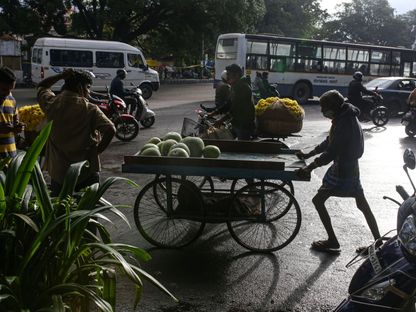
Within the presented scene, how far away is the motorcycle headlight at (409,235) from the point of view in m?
2.46

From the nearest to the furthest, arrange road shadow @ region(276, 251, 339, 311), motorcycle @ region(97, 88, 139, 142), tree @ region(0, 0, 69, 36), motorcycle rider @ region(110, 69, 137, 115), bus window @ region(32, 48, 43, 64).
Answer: road shadow @ region(276, 251, 339, 311) → motorcycle @ region(97, 88, 139, 142) → motorcycle rider @ region(110, 69, 137, 115) → bus window @ region(32, 48, 43, 64) → tree @ region(0, 0, 69, 36)

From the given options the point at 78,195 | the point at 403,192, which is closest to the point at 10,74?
the point at 78,195

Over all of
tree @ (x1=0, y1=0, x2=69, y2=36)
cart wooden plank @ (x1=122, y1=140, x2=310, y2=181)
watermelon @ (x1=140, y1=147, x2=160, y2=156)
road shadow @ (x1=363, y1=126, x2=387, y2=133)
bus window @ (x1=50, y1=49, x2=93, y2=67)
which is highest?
tree @ (x1=0, y1=0, x2=69, y2=36)

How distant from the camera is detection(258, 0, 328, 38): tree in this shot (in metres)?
44.2

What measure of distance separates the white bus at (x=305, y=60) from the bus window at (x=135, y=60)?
3.66 meters

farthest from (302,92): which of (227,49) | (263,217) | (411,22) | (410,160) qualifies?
(411,22)

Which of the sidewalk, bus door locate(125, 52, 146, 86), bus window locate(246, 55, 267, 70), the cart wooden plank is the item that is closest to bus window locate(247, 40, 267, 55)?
bus window locate(246, 55, 267, 70)

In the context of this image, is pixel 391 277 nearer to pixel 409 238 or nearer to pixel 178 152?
pixel 409 238

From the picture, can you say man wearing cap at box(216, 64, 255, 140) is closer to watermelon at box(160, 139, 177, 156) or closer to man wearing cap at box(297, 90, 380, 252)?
watermelon at box(160, 139, 177, 156)

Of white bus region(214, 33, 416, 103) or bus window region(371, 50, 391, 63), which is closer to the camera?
white bus region(214, 33, 416, 103)

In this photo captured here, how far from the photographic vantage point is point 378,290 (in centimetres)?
257

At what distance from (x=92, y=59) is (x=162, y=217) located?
1834cm

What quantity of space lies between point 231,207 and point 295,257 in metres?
0.80

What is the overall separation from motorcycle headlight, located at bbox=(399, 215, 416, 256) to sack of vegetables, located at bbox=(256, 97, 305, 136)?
4.67 m
